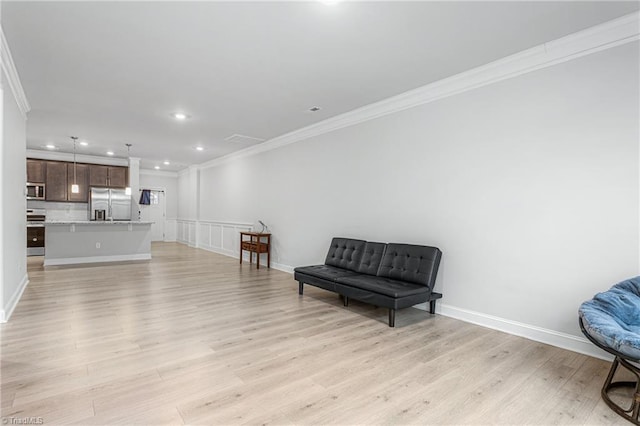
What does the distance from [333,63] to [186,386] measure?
3.24 m

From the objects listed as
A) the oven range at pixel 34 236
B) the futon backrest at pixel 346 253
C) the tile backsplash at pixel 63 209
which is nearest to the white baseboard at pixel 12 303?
the futon backrest at pixel 346 253

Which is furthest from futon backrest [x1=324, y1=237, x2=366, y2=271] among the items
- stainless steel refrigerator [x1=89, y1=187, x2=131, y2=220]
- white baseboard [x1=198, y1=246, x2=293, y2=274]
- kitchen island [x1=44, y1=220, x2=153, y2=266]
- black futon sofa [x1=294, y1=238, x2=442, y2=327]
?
stainless steel refrigerator [x1=89, y1=187, x2=131, y2=220]

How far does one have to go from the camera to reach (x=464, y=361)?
8.91 feet

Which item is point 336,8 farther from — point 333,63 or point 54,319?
point 54,319

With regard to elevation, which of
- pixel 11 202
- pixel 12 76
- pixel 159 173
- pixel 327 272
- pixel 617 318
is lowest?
pixel 327 272

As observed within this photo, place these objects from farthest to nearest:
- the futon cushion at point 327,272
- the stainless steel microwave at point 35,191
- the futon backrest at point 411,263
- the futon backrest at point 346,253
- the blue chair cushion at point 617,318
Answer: the stainless steel microwave at point 35,191 → the futon backrest at point 346,253 → the futon cushion at point 327,272 → the futon backrest at point 411,263 → the blue chair cushion at point 617,318

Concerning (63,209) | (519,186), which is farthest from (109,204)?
(519,186)

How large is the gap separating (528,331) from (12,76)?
6177mm

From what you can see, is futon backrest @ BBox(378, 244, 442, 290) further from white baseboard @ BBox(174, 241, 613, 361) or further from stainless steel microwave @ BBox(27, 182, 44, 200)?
stainless steel microwave @ BBox(27, 182, 44, 200)

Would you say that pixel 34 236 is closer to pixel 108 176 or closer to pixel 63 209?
pixel 63 209

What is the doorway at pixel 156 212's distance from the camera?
1168cm

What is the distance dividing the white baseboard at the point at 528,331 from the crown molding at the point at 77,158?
32.0 ft

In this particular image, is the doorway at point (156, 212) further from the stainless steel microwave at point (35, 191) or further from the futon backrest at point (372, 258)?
the futon backrest at point (372, 258)

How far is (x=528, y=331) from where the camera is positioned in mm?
A: 3211
